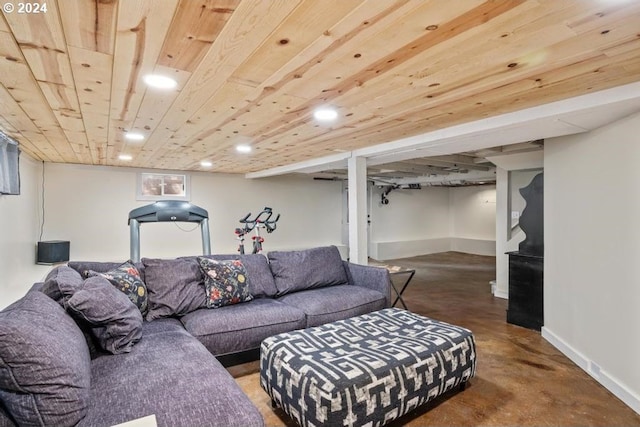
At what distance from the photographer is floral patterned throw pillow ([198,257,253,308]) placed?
2.80m

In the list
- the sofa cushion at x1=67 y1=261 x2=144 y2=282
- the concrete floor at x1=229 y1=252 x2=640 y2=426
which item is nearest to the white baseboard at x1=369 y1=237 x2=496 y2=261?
the concrete floor at x1=229 y1=252 x2=640 y2=426

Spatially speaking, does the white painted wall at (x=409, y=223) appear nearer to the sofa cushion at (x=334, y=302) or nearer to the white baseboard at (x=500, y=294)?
the white baseboard at (x=500, y=294)

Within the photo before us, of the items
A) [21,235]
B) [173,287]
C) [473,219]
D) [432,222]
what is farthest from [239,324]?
[473,219]

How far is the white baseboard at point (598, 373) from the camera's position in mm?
2154

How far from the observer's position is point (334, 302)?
299cm

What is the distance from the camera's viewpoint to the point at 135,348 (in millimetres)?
1903

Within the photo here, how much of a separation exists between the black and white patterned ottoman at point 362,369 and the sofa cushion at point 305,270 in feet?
3.18

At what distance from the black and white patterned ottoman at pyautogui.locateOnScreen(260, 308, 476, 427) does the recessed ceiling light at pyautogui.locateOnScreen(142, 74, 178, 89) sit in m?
1.69

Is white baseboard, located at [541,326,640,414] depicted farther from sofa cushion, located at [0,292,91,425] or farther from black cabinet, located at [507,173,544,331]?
sofa cushion, located at [0,292,91,425]

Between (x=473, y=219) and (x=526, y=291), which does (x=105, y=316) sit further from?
(x=473, y=219)

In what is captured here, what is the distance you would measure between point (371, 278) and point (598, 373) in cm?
192

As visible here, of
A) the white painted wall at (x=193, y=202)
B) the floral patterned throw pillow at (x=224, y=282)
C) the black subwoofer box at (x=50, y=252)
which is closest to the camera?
the floral patterned throw pillow at (x=224, y=282)

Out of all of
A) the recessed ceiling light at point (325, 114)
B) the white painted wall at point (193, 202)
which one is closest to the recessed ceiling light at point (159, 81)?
the recessed ceiling light at point (325, 114)

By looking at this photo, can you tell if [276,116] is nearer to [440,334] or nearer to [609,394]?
[440,334]
